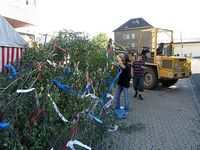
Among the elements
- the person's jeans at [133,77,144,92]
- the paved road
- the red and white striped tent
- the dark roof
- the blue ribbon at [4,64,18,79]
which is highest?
the dark roof

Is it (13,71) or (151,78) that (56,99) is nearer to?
(13,71)

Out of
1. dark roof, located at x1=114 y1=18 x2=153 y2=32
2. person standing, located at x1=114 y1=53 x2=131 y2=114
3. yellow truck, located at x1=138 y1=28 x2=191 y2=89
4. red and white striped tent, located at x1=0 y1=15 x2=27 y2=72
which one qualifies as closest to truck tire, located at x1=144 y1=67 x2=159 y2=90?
yellow truck, located at x1=138 y1=28 x2=191 y2=89

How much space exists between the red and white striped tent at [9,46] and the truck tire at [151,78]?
6681mm

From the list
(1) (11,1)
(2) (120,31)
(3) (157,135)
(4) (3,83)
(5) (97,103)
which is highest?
(2) (120,31)

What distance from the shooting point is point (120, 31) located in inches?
2596

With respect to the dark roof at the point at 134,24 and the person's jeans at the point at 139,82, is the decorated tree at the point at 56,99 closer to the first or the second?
the person's jeans at the point at 139,82

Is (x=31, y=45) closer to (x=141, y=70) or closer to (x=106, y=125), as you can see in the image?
(x=106, y=125)

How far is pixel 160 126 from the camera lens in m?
6.17

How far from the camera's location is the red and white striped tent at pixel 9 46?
4.78 m

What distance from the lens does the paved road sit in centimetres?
505

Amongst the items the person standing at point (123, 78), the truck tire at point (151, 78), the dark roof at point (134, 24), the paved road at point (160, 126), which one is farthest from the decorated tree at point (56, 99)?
the dark roof at point (134, 24)

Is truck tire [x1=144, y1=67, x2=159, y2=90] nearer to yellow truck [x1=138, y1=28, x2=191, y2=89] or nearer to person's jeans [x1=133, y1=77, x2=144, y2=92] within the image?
yellow truck [x1=138, y1=28, x2=191, y2=89]

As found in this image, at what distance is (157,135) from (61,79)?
8.78 ft

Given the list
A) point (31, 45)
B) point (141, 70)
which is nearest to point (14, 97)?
point (31, 45)
